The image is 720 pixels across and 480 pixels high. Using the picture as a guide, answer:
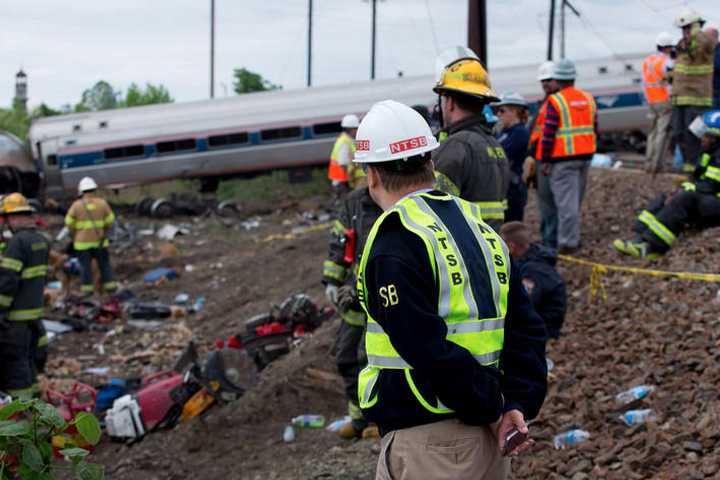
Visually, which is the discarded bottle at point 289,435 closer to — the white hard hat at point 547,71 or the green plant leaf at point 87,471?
the green plant leaf at point 87,471

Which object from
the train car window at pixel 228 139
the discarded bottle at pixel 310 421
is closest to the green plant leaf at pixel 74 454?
the discarded bottle at pixel 310 421

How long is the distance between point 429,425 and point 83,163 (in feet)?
78.2

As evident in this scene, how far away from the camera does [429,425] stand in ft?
8.39

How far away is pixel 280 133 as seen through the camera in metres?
24.4

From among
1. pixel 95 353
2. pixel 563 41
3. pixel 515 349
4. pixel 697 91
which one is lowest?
pixel 95 353

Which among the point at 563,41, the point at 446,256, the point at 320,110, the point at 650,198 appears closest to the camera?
the point at 446,256

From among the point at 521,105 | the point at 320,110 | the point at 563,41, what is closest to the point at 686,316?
the point at 521,105

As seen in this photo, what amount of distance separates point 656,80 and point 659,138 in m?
0.91

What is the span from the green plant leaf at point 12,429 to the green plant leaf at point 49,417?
0.08 meters

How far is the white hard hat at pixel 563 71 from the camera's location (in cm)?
891

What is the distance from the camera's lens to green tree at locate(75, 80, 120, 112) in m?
38.0

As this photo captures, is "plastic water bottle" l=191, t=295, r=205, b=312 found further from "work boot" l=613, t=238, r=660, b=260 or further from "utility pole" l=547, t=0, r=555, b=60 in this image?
"utility pole" l=547, t=0, r=555, b=60

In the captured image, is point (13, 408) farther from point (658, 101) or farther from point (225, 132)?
point (225, 132)

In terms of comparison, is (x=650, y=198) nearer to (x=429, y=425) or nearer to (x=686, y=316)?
(x=686, y=316)
